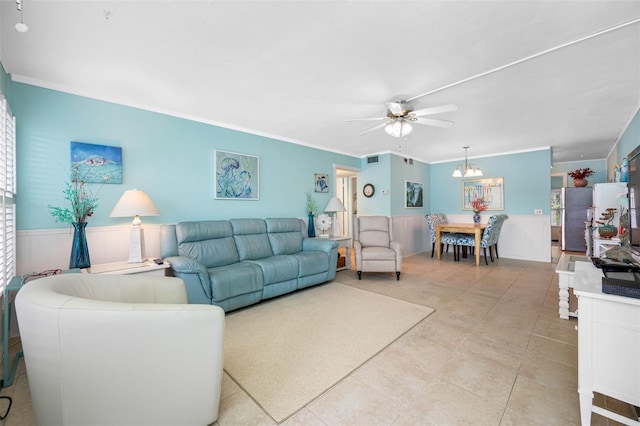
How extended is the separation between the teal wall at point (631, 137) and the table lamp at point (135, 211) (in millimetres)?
5540

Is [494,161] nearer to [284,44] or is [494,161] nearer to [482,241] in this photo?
[482,241]

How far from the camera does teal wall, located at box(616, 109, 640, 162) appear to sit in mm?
3146

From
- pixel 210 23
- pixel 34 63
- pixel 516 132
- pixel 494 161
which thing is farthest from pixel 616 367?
pixel 494 161

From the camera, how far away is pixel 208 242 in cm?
320

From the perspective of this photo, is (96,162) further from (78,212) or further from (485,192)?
(485,192)

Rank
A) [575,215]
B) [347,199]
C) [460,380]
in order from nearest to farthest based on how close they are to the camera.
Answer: [460,380] < [575,215] < [347,199]

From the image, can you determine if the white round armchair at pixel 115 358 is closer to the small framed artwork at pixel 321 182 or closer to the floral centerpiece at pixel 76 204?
the floral centerpiece at pixel 76 204

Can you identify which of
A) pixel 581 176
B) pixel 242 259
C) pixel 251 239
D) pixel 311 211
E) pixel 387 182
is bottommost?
pixel 242 259

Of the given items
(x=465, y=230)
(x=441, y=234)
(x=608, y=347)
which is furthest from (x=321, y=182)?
(x=608, y=347)

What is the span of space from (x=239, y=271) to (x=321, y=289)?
4.32 feet

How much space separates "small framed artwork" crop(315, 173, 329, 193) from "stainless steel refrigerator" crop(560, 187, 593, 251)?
6.00 metres

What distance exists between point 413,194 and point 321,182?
259 cm

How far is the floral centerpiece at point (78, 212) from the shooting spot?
2.39 meters

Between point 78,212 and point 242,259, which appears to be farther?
point 242,259
